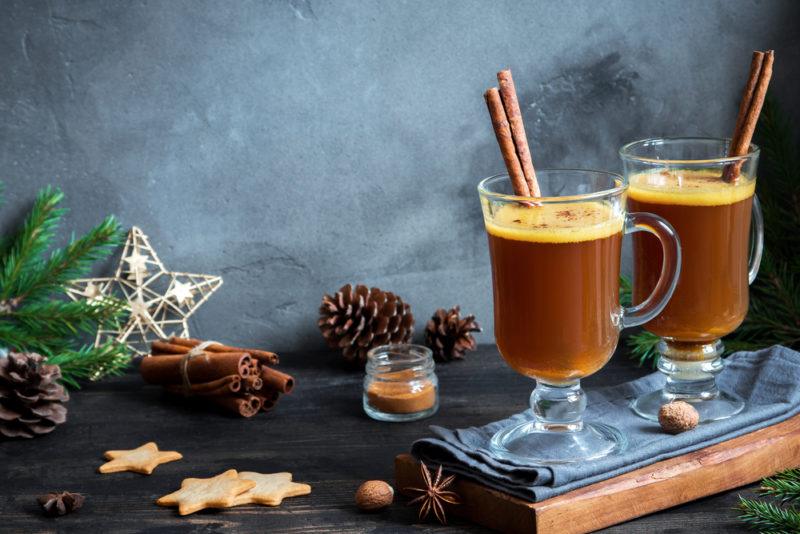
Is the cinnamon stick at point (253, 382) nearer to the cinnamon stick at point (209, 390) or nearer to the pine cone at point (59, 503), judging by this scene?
the cinnamon stick at point (209, 390)

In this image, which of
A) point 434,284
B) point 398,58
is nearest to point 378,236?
point 434,284

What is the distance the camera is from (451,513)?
1.24 metres

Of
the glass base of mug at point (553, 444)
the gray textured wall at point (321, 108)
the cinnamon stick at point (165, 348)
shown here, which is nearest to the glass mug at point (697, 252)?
the glass base of mug at point (553, 444)

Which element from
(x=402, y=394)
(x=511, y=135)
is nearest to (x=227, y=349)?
(x=402, y=394)

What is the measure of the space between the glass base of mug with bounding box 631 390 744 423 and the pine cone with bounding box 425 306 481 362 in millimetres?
469

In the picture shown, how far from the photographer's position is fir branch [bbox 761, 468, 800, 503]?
3.87 ft

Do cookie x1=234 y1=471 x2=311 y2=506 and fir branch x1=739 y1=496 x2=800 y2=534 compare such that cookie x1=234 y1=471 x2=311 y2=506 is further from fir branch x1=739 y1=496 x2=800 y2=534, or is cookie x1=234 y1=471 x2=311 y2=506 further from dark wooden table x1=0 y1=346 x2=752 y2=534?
fir branch x1=739 y1=496 x2=800 y2=534

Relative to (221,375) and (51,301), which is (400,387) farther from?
(51,301)

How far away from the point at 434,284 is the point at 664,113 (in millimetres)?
542

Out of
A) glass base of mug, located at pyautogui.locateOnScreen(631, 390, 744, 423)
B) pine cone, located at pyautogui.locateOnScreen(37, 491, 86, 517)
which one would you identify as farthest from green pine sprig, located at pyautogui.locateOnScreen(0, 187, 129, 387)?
glass base of mug, located at pyautogui.locateOnScreen(631, 390, 744, 423)

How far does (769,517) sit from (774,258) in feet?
2.60

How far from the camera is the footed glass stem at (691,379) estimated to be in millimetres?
1433

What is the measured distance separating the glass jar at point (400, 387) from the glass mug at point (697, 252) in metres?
0.34

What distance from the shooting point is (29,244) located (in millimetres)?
1811
